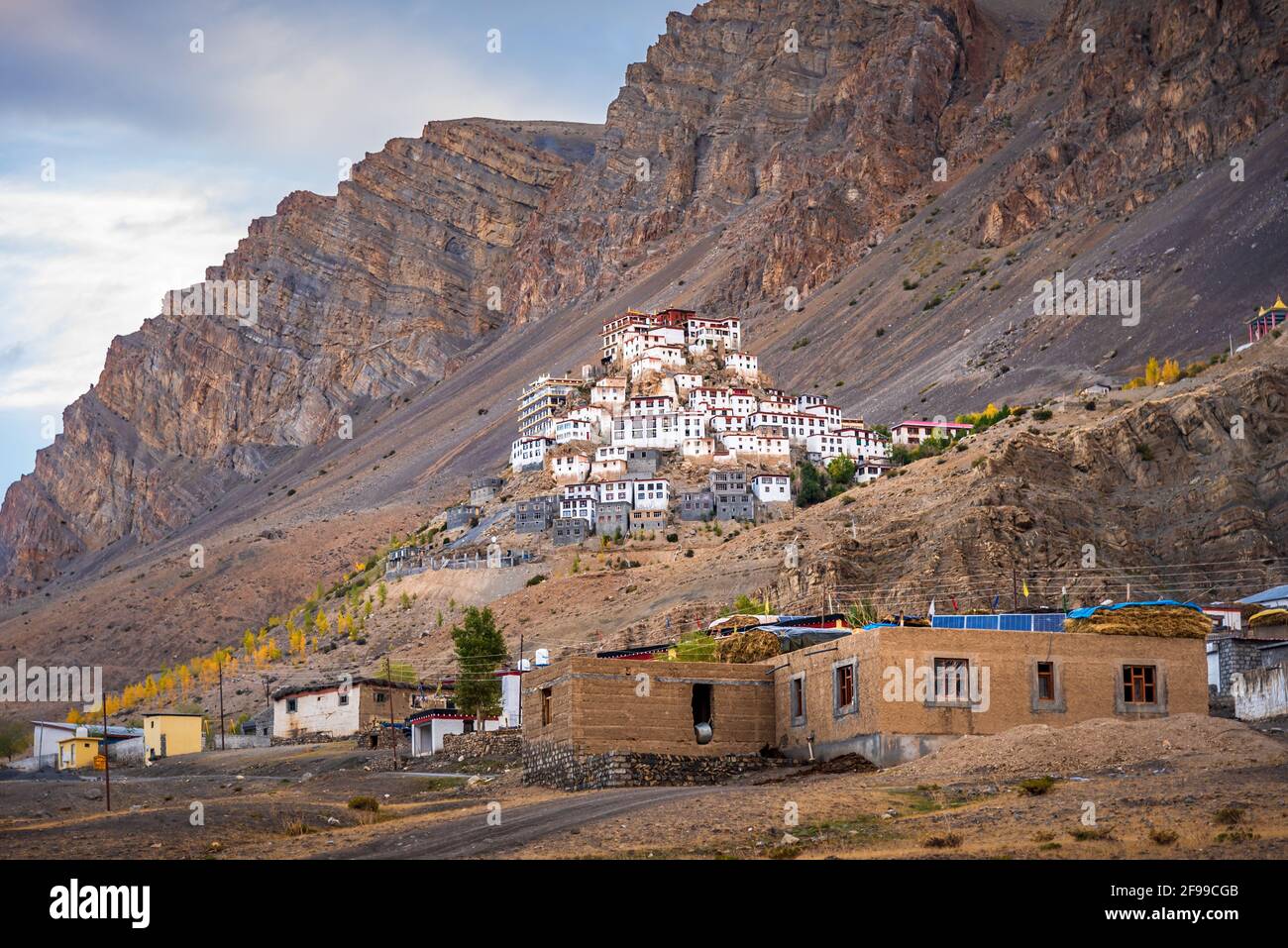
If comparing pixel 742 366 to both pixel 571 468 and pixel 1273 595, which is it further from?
pixel 1273 595

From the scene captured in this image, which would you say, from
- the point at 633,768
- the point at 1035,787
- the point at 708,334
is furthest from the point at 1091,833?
the point at 708,334

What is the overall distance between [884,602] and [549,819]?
162 ft

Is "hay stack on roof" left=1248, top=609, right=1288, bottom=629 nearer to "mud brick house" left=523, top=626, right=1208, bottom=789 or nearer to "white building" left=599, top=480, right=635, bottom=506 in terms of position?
"mud brick house" left=523, top=626, right=1208, bottom=789

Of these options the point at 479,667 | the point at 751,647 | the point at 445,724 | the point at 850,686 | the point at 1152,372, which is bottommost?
the point at 445,724

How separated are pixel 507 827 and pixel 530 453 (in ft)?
351

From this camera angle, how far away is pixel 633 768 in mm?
38781

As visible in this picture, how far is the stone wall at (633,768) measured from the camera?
127 ft

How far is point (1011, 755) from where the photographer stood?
34.4 m

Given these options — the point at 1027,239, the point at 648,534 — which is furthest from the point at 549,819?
the point at 1027,239

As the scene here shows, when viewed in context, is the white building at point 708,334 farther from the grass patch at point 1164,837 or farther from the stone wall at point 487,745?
the grass patch at point 1164,837

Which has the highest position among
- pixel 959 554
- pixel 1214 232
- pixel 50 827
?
pixel 1214 232

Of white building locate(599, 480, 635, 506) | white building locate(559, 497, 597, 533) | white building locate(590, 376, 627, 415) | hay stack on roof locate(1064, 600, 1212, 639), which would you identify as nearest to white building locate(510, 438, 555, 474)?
white building locate(590, 376, 627, 415)

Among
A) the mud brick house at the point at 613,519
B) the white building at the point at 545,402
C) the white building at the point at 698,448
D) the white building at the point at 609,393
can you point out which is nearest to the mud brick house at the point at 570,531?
the mud brick house at the point at 613,519

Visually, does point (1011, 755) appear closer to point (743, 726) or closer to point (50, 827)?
point (743, 726)
